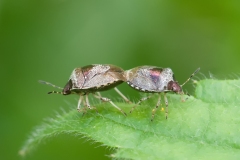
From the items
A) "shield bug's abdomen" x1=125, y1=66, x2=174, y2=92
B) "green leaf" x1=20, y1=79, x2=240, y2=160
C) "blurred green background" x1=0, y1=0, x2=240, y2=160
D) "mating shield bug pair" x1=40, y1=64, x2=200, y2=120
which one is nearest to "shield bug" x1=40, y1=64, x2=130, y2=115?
"mating shield bug pair" x1=40, y1=64, x2=200, y2=120

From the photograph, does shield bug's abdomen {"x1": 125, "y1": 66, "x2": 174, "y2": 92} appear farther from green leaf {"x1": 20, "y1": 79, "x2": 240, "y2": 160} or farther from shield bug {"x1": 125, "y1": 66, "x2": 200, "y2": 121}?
green leaf {"x1": 20, "y1": 79, "x2": 240, "y2": 160}

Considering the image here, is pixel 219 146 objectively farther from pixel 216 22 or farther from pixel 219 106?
pixel 216 22

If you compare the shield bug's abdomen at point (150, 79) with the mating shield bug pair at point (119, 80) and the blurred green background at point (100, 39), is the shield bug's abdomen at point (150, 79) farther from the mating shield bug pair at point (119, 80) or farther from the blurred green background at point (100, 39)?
the blurred green background at point (100, 39)

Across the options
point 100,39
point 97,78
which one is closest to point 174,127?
point 97,78

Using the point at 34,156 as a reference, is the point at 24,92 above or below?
above

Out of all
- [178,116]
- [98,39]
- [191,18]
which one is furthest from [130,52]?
[178,116]
